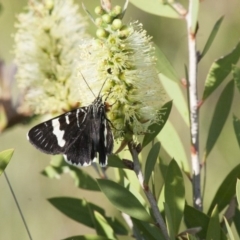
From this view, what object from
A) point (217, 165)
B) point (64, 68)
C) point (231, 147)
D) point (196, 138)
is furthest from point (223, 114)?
point (217, 165)

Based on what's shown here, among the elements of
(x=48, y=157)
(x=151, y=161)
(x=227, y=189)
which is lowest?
(x=48, y=157)

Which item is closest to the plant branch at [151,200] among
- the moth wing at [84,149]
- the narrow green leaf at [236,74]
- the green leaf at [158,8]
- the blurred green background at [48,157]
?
the moth wing at [84,149]

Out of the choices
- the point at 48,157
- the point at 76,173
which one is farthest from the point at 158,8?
the point at 48,157

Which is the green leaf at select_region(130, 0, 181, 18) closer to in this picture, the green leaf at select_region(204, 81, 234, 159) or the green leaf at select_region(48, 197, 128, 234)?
the green leaf at select_region(204, 81, 234, 159)

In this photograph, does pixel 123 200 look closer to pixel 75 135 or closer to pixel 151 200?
pixel 151 200

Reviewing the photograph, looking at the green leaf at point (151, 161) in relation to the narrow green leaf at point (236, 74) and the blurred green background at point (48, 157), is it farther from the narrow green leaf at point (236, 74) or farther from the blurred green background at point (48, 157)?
the blurred green background at point (48, 157)

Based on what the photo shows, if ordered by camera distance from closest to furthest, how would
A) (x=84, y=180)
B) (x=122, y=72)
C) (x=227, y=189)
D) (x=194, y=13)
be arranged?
(x=122, y=72)
(x=194, y=13)
(x=227, y=189)
(x=84, y=180)
